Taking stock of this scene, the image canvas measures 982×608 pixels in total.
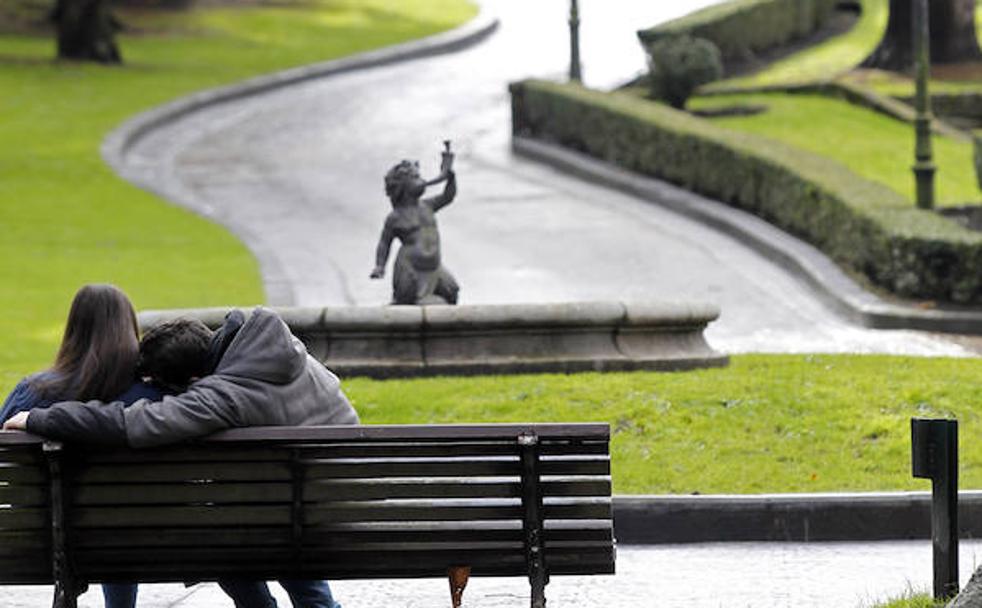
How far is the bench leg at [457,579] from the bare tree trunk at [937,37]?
1097 inches

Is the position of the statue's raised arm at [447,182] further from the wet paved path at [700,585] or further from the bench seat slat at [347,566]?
the bench seat slat at [347,566]

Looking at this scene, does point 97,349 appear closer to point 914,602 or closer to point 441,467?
point 441,467

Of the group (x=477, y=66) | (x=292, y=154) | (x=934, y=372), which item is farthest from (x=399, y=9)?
(x=934, y=372)

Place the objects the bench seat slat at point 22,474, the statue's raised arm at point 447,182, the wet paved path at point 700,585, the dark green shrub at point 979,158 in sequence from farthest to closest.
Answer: the dark green shrub at point 979,158
the statue's raised arm at point 447,182
the wet paved path at point 700,585
the bench seat slat at point 22,474

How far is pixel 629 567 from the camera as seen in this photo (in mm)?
9438

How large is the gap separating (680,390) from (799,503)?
219 cm

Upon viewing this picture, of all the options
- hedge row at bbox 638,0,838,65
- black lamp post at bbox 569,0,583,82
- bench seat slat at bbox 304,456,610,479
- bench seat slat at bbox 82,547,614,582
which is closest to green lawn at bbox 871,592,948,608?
bench seat slat at bbox 82,547,614,582

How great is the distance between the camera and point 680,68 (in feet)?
99.7

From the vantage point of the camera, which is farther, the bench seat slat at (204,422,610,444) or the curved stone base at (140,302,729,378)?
the curved stone base at (140,302,729,378)

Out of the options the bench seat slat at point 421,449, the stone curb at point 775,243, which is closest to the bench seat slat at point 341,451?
the bench seat slat at point 421,449

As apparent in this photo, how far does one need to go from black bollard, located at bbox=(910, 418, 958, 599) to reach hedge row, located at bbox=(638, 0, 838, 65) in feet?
86.7

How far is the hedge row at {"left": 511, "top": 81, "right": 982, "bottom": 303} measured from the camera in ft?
62.9

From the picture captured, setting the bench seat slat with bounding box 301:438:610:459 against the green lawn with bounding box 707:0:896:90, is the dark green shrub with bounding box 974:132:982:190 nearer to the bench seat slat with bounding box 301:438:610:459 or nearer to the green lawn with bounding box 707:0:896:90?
the green lawn with bounding box 707:0:896:90

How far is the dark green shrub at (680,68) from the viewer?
30.4 metres
